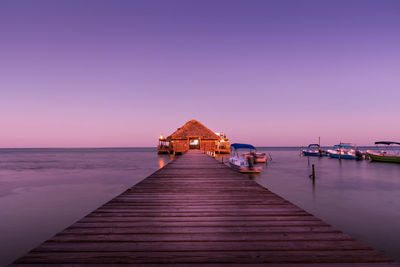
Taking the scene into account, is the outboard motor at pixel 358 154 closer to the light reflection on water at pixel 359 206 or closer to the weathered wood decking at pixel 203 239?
the light reflection on water at pixel 359 206

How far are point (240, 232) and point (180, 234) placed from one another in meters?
1.08

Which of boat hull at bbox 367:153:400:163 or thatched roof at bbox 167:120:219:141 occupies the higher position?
thatched roof at bbox 167:120:219:141

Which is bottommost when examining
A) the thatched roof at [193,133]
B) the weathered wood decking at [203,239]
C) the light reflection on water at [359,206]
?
the light reflection on water at [359,206]

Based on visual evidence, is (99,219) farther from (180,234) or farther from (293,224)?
(293,224)

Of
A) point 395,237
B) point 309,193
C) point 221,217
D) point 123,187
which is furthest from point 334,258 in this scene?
point 123,187

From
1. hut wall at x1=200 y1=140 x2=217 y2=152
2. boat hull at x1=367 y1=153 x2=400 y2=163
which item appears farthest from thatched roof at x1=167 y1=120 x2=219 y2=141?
boat hull at x1=367 y1=153 x2=400 y2=163

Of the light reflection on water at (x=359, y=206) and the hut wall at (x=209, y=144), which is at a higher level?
the hut wall at (x=209, y=144)

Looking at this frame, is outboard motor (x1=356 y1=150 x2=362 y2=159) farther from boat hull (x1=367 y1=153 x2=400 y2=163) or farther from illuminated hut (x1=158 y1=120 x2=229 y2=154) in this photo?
illuminated hut (x1=158 y1=120 x2=229 y2=154)

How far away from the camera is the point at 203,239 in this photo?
11.9 feet

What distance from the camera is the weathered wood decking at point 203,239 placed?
3.04m

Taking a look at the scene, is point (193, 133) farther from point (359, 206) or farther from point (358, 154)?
point (359, 206)

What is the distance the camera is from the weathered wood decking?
9.98ft

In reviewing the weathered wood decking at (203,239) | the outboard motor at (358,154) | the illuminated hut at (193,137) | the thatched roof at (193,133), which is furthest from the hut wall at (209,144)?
the weathered wood decking at (203,239)

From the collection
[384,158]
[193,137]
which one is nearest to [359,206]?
[384,158]
